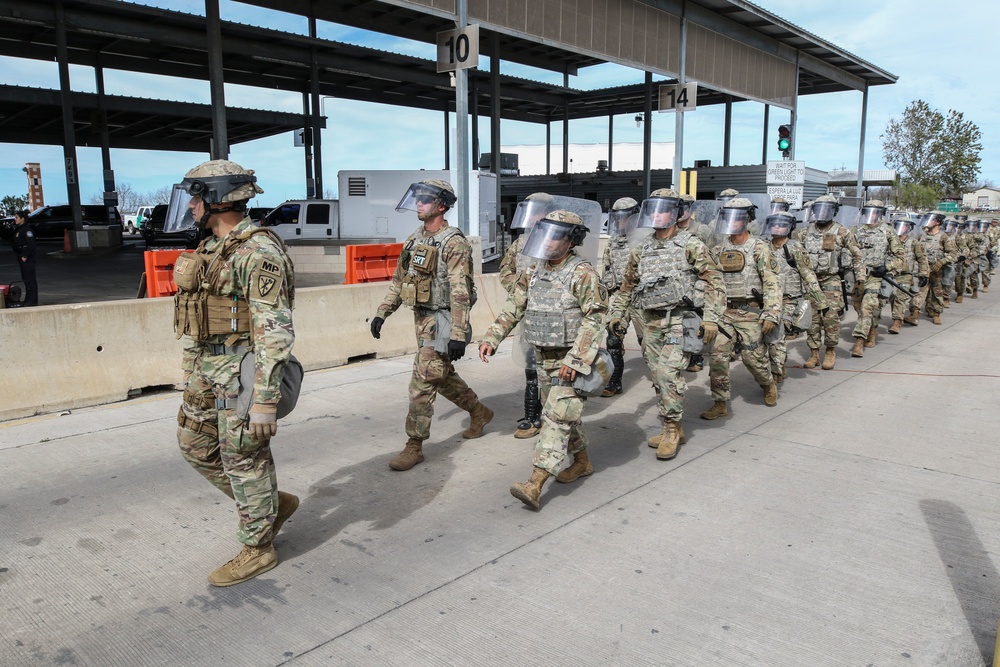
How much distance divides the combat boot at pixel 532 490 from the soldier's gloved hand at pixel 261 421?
64.8 inches

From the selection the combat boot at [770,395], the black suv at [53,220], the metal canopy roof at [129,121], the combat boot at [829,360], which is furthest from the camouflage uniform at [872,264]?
the black suv at [53,220]

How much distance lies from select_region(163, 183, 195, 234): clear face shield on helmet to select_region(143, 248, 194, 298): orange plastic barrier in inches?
187

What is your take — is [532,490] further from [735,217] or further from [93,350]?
[93,350]

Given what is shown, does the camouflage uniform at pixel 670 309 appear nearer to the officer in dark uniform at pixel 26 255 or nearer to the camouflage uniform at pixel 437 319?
the camouflage uniform at pixel 437 319

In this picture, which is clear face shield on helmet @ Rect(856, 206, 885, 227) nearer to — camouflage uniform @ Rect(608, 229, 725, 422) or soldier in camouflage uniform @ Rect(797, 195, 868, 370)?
soldier in camouflage uniform @ Rect(797, 195, 868, 370)

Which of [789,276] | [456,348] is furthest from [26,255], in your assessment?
[789,276]

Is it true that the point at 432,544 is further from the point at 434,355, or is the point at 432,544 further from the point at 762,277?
the point at 762,277

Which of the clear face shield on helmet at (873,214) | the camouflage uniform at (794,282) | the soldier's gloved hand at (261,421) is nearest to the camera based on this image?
the soldier's gloved hand at (261,421)

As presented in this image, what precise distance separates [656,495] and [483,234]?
13.2 m

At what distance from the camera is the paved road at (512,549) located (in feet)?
10.3

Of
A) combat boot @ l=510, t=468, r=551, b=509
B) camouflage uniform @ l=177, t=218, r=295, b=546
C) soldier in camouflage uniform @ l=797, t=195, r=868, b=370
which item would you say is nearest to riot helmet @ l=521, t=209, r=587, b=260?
combat boot @ l=510, t=468, r=551, b=509

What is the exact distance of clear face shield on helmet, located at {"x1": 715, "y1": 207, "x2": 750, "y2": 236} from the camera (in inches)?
276

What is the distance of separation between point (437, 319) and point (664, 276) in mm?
1768

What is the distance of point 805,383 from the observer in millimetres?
8484
